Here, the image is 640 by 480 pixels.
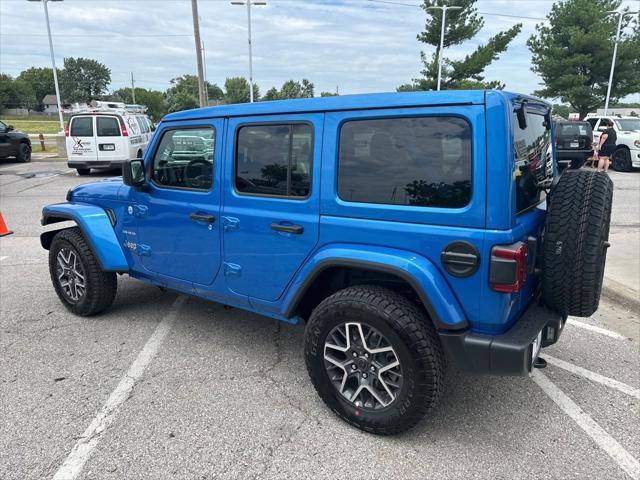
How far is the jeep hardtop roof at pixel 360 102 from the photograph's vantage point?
2303 mm

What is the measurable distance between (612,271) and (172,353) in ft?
15.6

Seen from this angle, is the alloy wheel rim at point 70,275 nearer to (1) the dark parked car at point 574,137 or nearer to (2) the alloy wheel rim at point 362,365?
(2) the alloy wheel rim at point 362,365

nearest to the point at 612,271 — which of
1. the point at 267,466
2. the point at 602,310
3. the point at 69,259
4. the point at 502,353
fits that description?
the point at 602,310

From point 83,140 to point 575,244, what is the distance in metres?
14.7

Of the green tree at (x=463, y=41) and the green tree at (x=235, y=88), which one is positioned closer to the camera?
the green tree at (x=463, y=41)

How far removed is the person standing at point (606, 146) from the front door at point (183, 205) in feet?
50.6

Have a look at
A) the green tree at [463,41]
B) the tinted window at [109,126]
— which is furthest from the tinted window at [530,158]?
the green tree at [463,41]

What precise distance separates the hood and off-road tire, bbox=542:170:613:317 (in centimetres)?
329

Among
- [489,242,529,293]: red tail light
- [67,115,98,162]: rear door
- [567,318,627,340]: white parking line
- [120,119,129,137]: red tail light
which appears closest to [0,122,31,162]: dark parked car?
→ [67,115,98,162]: rear door

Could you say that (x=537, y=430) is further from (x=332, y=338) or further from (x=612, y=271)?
(x=612, y=271)

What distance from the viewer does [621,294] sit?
4.73m

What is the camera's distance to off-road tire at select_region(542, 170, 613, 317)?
242 cm

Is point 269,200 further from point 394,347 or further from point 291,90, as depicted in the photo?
point 291,90

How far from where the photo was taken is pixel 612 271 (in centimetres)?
538
